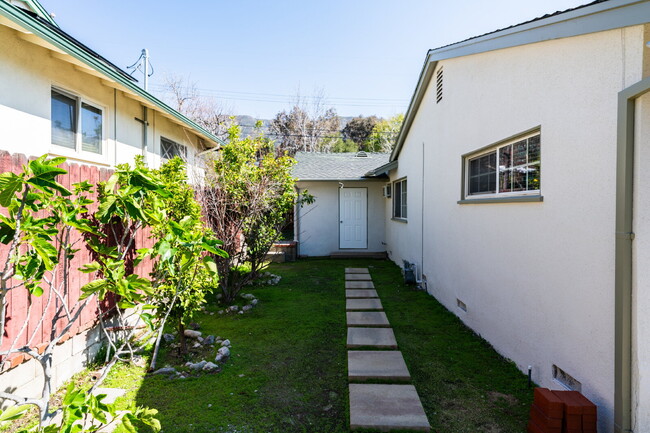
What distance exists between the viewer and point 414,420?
3.15 meters

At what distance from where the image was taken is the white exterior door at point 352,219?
13.9 metres

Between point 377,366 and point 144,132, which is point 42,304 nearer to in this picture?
point 377,366

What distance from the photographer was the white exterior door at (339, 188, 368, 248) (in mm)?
13906

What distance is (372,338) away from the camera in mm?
5168

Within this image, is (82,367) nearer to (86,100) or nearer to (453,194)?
(86,100)

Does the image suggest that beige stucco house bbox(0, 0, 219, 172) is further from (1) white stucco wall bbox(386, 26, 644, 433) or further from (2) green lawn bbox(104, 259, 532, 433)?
(1) white stucco wall bbox(386, 26, 644, 433)

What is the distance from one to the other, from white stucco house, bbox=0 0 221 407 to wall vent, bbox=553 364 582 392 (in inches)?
183

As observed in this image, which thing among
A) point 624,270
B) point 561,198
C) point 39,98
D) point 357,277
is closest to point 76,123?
point 39,98

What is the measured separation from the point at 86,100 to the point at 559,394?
7.30m

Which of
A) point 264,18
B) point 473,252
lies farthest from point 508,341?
point 264,18

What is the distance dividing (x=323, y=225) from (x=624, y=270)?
450 inches

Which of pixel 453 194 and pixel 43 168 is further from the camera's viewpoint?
pixel 453 194

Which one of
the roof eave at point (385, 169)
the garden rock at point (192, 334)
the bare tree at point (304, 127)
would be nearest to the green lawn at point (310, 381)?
the garden rock at point (192, 334)

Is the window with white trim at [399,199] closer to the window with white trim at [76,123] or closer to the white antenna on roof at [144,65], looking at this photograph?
the window with white trim at [76,123]
